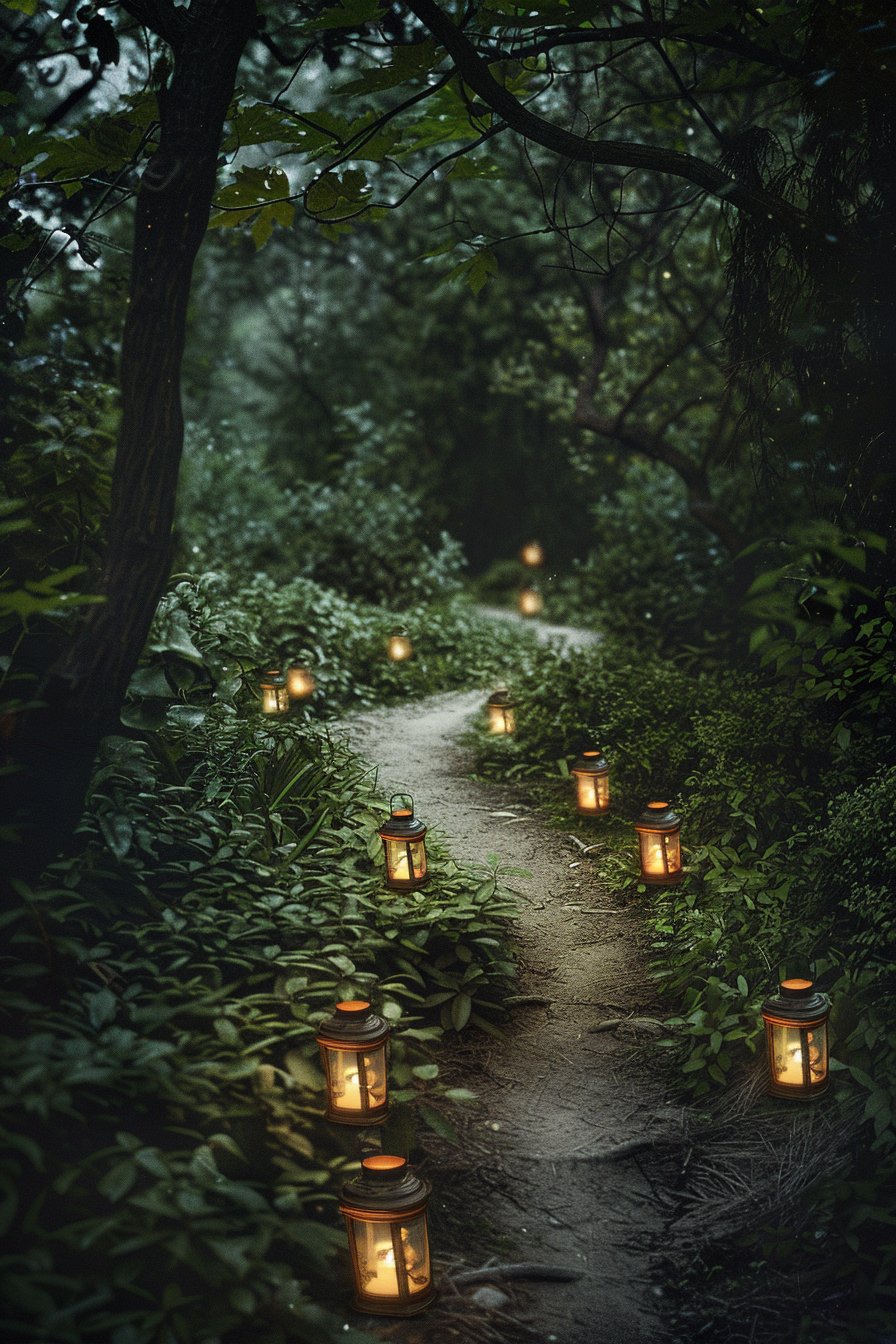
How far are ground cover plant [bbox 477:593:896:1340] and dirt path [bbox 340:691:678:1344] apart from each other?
0.46 feet

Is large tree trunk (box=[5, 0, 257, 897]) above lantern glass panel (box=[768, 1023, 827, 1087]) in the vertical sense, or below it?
above

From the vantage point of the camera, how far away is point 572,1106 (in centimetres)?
303

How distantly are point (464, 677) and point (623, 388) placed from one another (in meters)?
3.83

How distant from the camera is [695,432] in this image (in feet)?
33.4

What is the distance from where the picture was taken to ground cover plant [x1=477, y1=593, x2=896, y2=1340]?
237 cm

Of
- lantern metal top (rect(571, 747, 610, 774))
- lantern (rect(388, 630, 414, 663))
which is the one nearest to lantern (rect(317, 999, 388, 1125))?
lantern metal top (rect(571, 747, 610, 774))

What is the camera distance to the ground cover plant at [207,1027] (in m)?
1.85

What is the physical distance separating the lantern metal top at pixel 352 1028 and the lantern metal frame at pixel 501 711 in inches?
150

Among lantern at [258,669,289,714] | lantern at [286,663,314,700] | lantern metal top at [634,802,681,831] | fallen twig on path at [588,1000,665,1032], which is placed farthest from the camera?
lantern at [286,663,314,700]

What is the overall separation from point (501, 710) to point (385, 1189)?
14.2 ft

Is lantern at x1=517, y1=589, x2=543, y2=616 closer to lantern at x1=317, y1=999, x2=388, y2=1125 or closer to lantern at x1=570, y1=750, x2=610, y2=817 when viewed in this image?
lantern at x1=570, y1=750, x2=610, y2=817

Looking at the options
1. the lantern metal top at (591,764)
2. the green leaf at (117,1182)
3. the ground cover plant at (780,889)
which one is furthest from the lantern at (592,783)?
the green leaf at (117,1182)

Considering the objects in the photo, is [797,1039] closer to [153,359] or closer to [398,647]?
[153,359]

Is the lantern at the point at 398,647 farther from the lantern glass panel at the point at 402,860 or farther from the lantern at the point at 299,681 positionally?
the lantern glass panel at the point at 402,860
